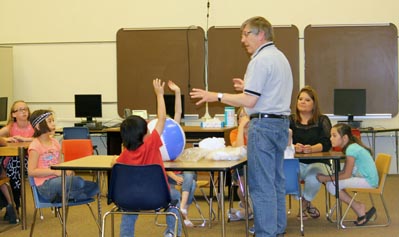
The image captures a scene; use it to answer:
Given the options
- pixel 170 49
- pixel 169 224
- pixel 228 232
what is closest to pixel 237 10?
pixel 170 49

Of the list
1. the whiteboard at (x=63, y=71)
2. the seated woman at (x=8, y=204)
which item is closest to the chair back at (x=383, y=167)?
the seated woman at (x=8, y=204)

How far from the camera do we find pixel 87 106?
10.3m

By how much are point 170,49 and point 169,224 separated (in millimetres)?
5706

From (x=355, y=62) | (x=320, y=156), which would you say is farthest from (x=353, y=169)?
(x=355, y=62)

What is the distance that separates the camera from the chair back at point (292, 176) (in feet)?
18.4

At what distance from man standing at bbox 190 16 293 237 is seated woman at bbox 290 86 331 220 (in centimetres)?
148

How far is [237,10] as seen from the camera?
10.3 meters

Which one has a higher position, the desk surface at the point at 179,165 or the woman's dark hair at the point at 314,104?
the woman's dark hair at the point at 314,104

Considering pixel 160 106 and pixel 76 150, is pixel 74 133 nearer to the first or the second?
pixel 76 150

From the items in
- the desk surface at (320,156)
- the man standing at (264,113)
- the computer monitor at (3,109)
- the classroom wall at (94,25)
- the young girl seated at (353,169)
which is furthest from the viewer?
the classroom wall at (94,25)

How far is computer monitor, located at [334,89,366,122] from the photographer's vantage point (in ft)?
32.0

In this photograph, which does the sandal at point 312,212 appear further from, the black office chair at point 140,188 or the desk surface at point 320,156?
the black office chair at point 140,188

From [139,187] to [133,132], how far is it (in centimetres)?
37

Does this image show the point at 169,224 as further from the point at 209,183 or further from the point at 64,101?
the point at 64,101
